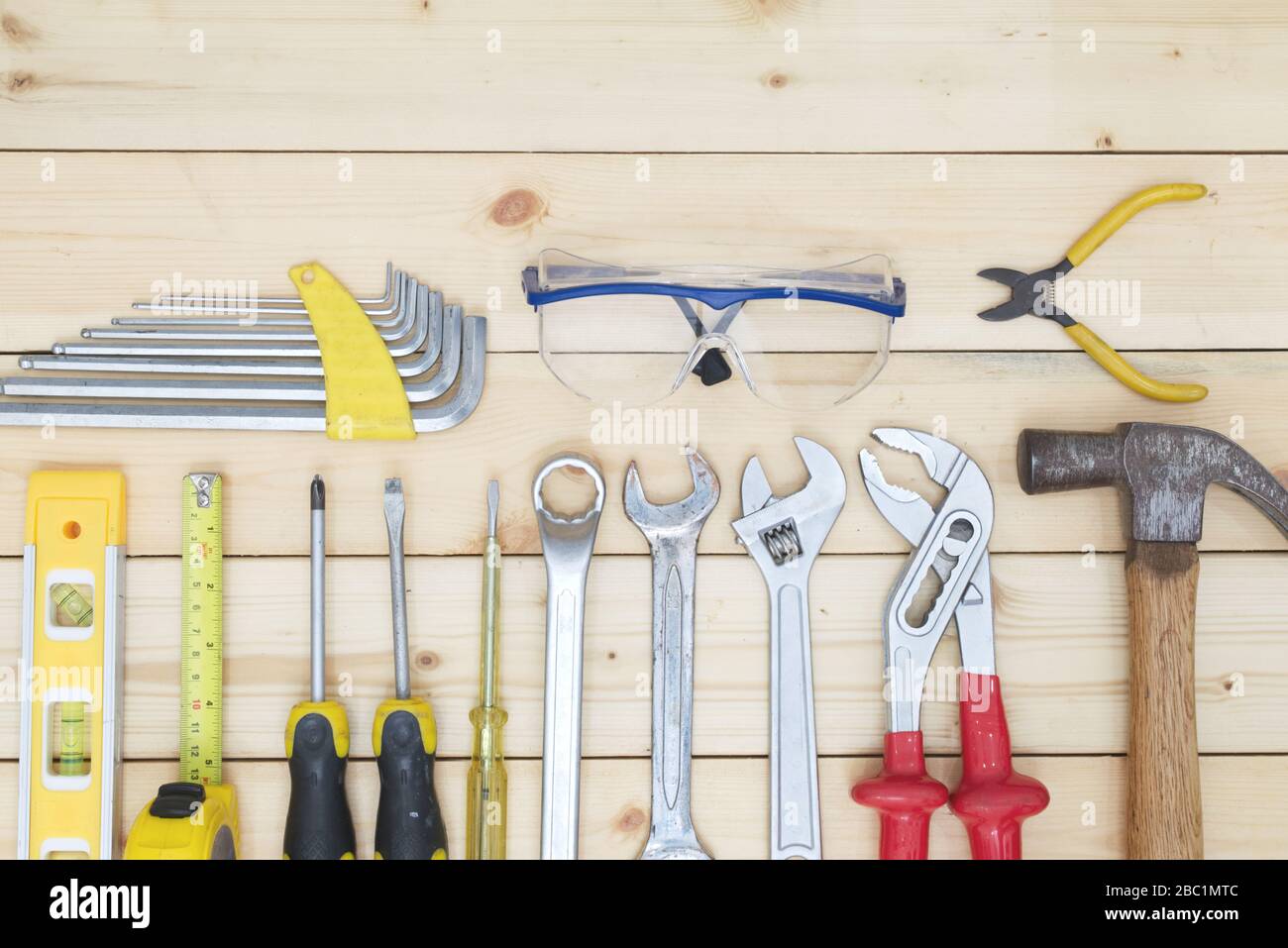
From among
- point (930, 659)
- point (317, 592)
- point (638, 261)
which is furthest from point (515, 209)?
point (930, 659)

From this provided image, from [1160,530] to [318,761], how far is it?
1.02 metres

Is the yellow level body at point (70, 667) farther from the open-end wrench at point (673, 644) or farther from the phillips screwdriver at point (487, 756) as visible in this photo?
the open-end wrench at point (673, 644)

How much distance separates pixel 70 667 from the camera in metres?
1.20

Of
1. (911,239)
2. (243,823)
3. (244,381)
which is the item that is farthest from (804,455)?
(243,823)

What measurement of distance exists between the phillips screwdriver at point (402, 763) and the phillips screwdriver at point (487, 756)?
0.14ft

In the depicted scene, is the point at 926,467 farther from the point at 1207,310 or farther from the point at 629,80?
the point at 629,80

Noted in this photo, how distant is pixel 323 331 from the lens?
1.23 m

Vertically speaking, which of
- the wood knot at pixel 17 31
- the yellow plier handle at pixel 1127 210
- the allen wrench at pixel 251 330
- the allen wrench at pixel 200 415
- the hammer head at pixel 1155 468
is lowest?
the hammer head at pixel 1155 468

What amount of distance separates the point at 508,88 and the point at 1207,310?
927mm

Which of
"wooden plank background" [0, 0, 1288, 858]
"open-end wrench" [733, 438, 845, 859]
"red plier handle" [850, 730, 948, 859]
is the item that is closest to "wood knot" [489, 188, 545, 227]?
"wooden plank background" [0, 0, 1288, 858]

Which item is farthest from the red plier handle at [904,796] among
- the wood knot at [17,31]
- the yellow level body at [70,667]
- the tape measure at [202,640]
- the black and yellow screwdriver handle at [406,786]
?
the wood knot at [17,31]

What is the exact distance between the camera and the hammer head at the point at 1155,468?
3.86ft

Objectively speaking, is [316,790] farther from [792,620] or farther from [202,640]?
[792,620]

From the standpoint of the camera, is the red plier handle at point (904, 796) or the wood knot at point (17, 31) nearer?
the red plier handle at point (904, 796)
